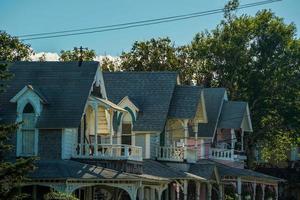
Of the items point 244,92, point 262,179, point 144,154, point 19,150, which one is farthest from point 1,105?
point 244,92

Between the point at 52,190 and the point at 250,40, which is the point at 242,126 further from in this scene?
the point at 52,190

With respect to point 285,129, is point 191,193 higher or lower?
lower

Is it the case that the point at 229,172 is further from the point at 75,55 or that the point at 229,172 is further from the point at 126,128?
the point at 75,55

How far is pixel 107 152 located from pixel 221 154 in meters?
19.0

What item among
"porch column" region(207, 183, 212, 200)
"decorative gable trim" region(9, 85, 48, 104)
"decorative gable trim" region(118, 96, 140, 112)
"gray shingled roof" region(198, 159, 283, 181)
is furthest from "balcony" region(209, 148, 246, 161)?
"decorative gable trim" region(9, 85, 48, 104)

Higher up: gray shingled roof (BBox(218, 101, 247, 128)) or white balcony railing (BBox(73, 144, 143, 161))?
gray shingled roof (BBox(218, 101, 247, 128))

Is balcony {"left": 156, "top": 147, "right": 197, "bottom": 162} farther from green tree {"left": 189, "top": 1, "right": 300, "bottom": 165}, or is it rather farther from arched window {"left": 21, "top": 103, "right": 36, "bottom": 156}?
green tree {"left": 189, "top": 1, "right": 300, "bottom": 165}

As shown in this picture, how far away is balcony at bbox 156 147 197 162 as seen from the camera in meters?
56.5

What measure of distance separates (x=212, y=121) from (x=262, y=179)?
5.53 meters

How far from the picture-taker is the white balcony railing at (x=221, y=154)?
6450 cm

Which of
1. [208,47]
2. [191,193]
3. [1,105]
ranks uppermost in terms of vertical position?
[208,47]

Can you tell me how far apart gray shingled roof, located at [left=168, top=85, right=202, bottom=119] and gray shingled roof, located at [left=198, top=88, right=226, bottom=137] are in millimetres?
5965

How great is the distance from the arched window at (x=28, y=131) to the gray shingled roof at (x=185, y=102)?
12.7 metres

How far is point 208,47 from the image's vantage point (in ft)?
271
